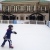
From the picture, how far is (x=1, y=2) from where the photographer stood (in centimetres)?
1666

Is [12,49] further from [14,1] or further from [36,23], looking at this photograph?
[14,1]

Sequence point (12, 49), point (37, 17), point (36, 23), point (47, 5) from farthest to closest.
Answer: point (47, 5) < point (37, 17) < point (36, 23) < point (12, 49)

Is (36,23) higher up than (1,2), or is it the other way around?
(1,2)

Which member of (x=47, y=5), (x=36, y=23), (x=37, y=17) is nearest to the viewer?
(x=36, y=23)

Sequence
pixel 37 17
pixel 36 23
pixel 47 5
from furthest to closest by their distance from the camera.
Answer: pixel 47 5, pixel 37 17, pixel 36 23

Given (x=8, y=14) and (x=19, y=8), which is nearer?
(x=8, y=14)

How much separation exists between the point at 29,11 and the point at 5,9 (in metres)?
2.56

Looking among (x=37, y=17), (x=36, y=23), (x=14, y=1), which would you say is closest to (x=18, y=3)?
(x=14, y=1)

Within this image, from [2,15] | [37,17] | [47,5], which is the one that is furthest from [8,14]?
[47,5]

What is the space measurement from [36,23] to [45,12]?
5.12m

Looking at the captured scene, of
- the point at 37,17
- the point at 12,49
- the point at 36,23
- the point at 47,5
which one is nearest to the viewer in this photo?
the point at 12,49

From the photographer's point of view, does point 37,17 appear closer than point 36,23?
No

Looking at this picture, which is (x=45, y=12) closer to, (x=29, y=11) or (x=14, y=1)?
(x=29, y=11)

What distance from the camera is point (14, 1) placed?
17062 mm
